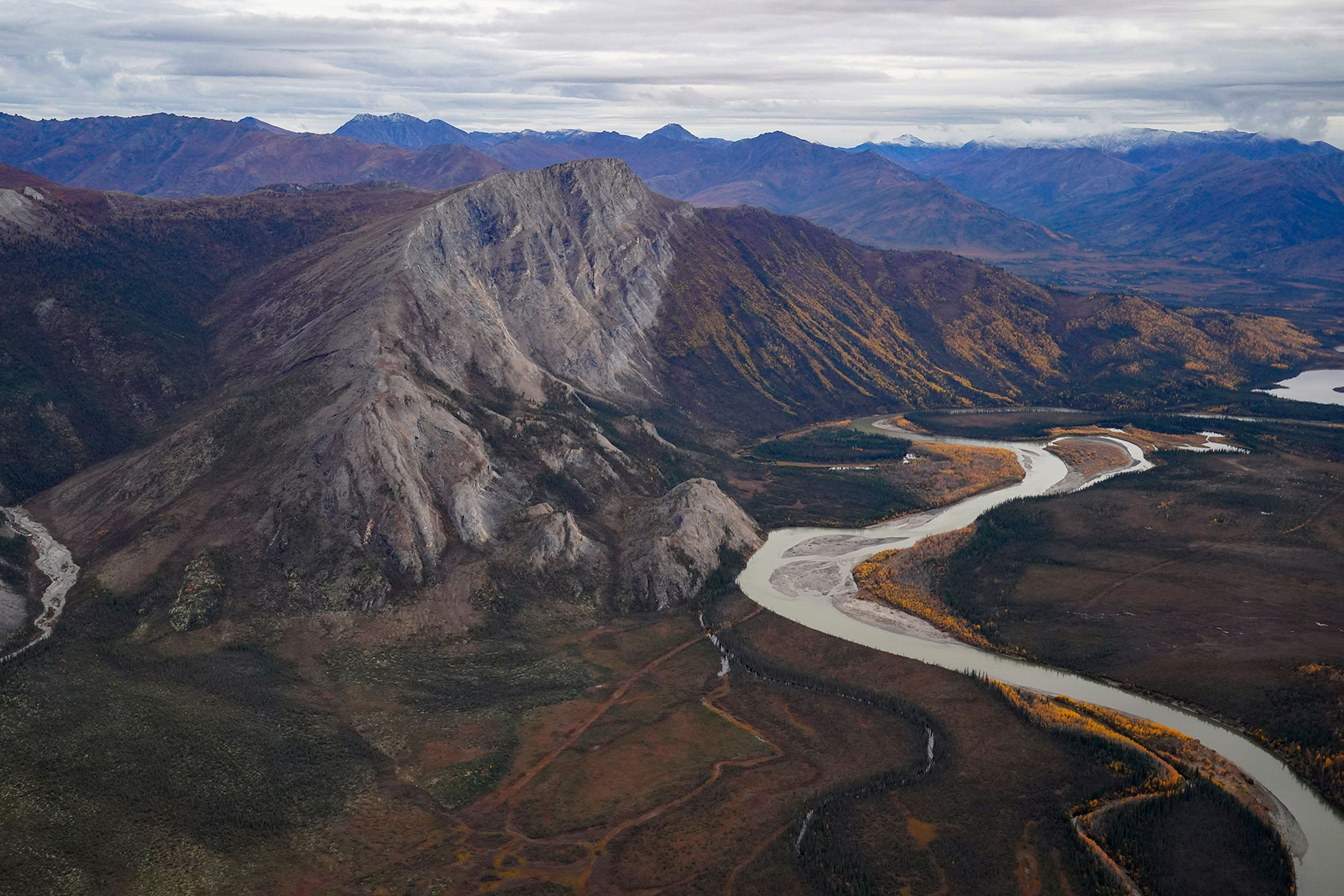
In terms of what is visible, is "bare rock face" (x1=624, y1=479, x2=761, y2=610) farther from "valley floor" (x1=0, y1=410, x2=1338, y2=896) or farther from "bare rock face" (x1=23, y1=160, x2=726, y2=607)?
"valley floor" (x1=0, y1=410, x2=1338, y2=896)

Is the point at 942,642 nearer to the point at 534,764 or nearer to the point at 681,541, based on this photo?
the point at 681,541

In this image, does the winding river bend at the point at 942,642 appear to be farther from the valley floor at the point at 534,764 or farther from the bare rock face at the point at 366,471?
the bare rock face at the point at 366,471

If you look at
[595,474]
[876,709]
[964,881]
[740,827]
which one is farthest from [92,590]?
[964,881]

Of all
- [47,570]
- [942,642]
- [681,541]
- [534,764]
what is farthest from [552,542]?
[47,570]

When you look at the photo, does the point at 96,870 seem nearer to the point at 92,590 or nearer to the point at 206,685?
the point at 206,685

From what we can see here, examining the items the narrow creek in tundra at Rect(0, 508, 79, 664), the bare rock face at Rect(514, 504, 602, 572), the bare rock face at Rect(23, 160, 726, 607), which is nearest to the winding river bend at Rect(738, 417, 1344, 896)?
the bare rock face at Rect(514, 504, 602, 572)

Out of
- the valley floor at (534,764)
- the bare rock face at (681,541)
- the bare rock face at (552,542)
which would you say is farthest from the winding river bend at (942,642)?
the bare rock face at (552,542)
